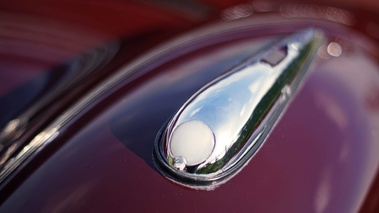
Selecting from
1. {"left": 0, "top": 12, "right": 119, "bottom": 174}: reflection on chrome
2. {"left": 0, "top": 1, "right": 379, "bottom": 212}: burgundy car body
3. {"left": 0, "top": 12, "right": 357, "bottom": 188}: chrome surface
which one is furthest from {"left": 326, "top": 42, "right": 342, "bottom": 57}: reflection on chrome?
{"left": 0, "top": 12, "right": 119, "bottom": 174}: reflection on chrome

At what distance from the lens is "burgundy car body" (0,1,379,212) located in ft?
2.72

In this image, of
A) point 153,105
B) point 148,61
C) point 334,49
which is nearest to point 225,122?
point 153,105

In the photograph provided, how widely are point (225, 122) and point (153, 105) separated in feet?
0.60

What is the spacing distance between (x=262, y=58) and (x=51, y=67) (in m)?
0.48

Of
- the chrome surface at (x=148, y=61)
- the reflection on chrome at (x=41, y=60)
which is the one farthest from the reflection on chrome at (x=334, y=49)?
the reflection on chrome at (x=41, y=60)

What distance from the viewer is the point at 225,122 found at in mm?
870

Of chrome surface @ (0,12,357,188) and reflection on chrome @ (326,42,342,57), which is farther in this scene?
reflection on chrome @ (326,42,342,57)

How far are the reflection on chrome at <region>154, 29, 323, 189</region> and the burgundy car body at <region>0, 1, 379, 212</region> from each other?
0.07 ft

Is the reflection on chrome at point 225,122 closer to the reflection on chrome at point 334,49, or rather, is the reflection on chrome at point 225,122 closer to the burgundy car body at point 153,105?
the burgundy car body at point 153,105

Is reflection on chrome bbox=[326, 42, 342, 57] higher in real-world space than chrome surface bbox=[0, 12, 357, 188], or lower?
higher

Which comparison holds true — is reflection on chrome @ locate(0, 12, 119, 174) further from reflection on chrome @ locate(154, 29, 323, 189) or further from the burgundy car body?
reflection on chrome @ locate(154, 29, 323, 189)

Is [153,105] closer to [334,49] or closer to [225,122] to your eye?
[225,122]

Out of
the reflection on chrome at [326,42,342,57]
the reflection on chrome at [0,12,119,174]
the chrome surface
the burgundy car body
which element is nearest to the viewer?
the burgundy car body

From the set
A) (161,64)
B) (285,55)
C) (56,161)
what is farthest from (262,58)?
(56,161)
